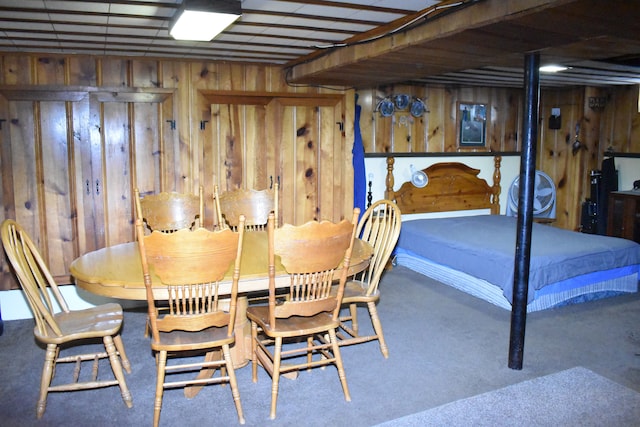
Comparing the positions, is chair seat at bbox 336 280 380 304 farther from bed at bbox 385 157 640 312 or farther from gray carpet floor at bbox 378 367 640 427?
bed at bbox 385 157 640 312

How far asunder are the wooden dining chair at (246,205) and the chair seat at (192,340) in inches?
49.8

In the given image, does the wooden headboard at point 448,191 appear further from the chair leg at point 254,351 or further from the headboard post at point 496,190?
the chair leg at point 254,351

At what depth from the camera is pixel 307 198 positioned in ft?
16.9

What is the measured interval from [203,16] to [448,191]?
443 centimetres

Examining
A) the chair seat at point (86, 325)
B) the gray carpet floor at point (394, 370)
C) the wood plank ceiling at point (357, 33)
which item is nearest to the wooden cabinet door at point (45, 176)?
the wood plank ceiling at point (357, 33)

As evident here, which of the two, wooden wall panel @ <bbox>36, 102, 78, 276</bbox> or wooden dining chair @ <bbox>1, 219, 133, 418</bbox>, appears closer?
wooden dining chair @ <bbox>1, 219, 133, 418</bbox>

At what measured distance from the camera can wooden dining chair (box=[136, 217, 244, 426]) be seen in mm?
2436

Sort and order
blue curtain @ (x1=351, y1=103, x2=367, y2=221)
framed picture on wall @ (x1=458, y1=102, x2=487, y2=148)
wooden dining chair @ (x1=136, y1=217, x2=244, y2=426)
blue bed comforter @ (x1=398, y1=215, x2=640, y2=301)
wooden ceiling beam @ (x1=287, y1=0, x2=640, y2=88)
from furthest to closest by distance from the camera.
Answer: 1. framed picture on wall @ (x1=458, y1=102, x2=487, y2=148)
2. blue curtain @ (x1=351, y1=103, x2=367, y2=221)
3. blue bed comforter @ (x1=398, y1=215, x2=640, y2=301)
4. wooden dining chair @ (x1=136, y1=217, x2=244, y2=426)
5. wooden ceiling beam @ (x1=287, y1=0, x2=640, y2=88)

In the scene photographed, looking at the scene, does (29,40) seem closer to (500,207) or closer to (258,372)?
(258,372)

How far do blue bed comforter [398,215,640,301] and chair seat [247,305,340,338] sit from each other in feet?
6.23

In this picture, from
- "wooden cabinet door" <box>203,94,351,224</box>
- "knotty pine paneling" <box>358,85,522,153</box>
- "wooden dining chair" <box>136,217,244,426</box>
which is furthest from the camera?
"knotty pine paneling" <box>358,85,522,153</box>

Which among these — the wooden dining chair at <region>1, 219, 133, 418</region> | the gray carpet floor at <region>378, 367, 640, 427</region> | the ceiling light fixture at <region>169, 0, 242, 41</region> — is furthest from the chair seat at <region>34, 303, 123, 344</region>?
the ceiling light fixture at <region>169, 0, 242, 41</region>

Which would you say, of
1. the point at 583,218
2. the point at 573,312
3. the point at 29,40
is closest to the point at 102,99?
the point at 29,40

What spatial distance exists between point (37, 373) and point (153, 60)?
2.51 meters
